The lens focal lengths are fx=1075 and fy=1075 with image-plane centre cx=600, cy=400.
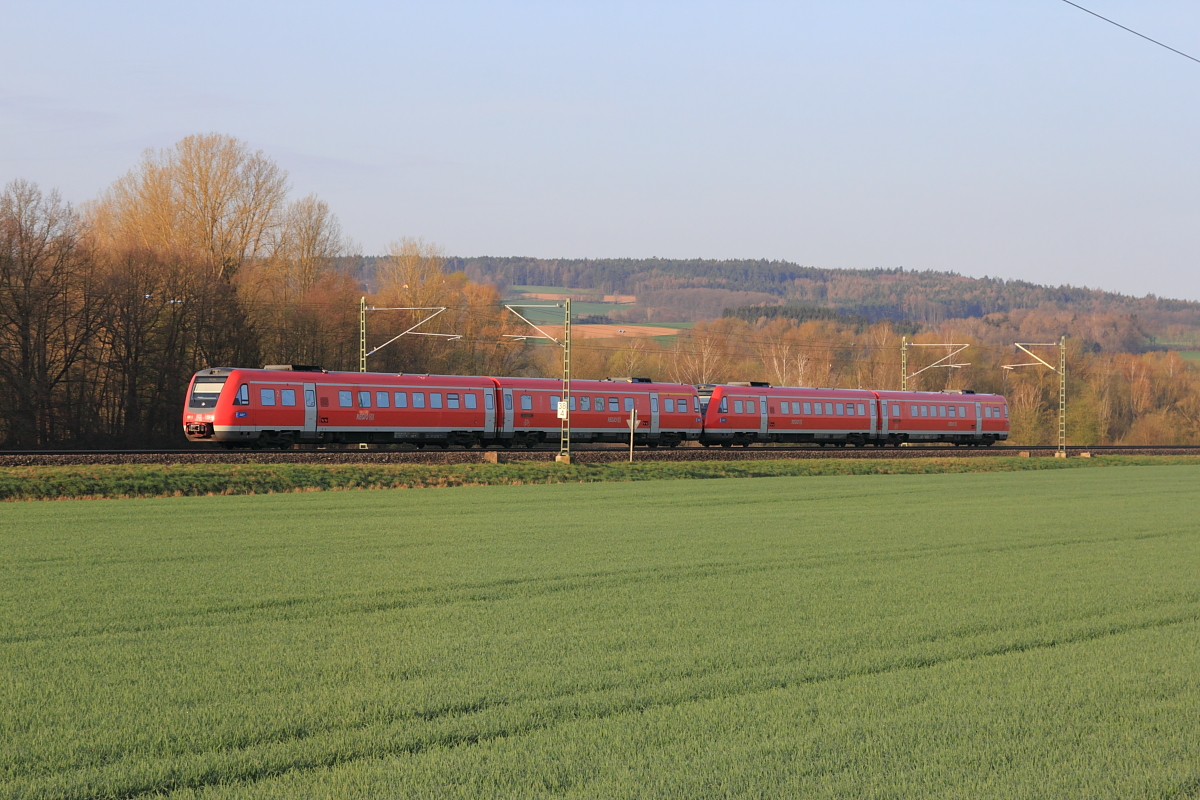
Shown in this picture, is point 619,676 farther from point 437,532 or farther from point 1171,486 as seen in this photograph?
point 1171,486

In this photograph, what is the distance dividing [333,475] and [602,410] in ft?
56.3

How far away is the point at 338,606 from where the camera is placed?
41.1 feet

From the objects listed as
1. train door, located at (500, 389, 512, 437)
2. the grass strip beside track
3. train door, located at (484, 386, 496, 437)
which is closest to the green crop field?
the grass strip beside track

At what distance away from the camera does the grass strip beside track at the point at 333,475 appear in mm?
28031

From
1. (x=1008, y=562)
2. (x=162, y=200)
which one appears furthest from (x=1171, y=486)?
(x=162, y=200)

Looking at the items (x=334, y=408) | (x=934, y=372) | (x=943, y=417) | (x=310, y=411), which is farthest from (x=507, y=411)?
(x=934, y=372)

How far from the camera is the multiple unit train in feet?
121

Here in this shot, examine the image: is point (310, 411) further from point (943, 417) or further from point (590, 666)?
point (943, 417)

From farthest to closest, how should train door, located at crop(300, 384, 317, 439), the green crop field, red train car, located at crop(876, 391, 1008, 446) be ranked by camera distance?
red train car, located at crop(876, 391, 1008, 446) < train door, located at crop(300, 384, 317, 439) < the green crop field

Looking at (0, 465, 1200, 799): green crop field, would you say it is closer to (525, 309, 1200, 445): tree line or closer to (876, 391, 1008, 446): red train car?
(876, 391, 1008, 446): red train car

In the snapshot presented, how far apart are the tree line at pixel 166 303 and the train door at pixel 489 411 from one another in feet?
54.5

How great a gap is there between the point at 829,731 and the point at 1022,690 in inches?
87.9

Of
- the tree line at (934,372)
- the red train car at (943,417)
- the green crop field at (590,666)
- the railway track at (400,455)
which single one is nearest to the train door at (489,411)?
the railway track at (400,455)

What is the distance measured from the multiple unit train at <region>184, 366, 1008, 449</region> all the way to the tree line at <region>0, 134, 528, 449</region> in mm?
11643
